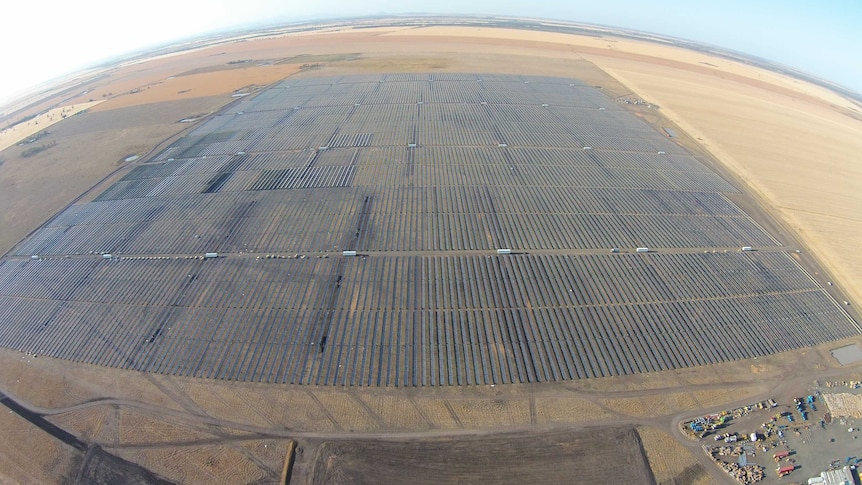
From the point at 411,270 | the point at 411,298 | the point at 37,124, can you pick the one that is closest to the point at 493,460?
the point at 411,298

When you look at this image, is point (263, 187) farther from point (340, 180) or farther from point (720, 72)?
point (720, 72)

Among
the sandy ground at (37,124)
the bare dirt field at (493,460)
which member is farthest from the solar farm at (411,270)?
the sandy ground at (37,124)

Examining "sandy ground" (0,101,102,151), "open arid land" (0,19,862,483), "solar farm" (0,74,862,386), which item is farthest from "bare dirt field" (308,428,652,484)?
Answer: "sandy ground" (0,101,102,151)

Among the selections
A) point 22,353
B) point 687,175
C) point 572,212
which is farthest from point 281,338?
point 687,175

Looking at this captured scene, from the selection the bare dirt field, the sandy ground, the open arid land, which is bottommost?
the bare dirt field

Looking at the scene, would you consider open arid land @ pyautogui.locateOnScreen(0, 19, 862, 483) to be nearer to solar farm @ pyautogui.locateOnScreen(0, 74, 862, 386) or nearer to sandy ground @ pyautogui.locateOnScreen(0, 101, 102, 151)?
solar farm @ pyautogui.locateOnScreen(0, 74, 862, 386)

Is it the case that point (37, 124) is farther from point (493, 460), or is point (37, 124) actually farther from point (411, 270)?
point (493, 460)
